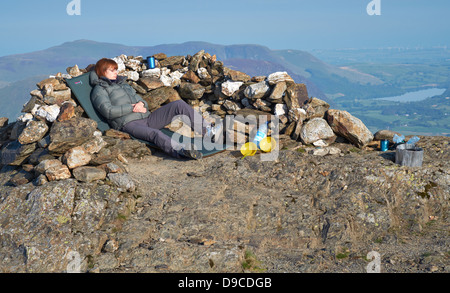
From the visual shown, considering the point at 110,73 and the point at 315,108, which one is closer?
the point at 110,73

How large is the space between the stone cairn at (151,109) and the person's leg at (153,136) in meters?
0.23

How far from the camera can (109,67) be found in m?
9.47

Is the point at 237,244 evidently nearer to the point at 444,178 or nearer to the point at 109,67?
the point at 444,178

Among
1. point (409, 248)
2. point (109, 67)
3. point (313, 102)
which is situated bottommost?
point (409, 248)

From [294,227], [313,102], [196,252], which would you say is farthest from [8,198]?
[313,102]

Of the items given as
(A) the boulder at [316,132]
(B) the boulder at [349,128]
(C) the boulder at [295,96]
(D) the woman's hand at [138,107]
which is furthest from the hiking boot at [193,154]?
(B) the boulder at [349,128]

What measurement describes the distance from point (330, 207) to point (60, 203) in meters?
4.87

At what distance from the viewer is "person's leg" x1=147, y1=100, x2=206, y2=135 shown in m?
9.53

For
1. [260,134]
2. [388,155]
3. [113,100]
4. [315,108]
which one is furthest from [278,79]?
[113,100]

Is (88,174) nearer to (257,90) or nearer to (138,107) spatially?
(138,107)

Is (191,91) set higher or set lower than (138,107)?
higher

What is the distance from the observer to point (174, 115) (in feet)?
31.4

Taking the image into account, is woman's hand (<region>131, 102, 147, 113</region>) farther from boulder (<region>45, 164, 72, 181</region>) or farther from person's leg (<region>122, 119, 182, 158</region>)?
boulder (<region>45, 164, 72, 181</region>)

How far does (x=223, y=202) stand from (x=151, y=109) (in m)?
5.35
